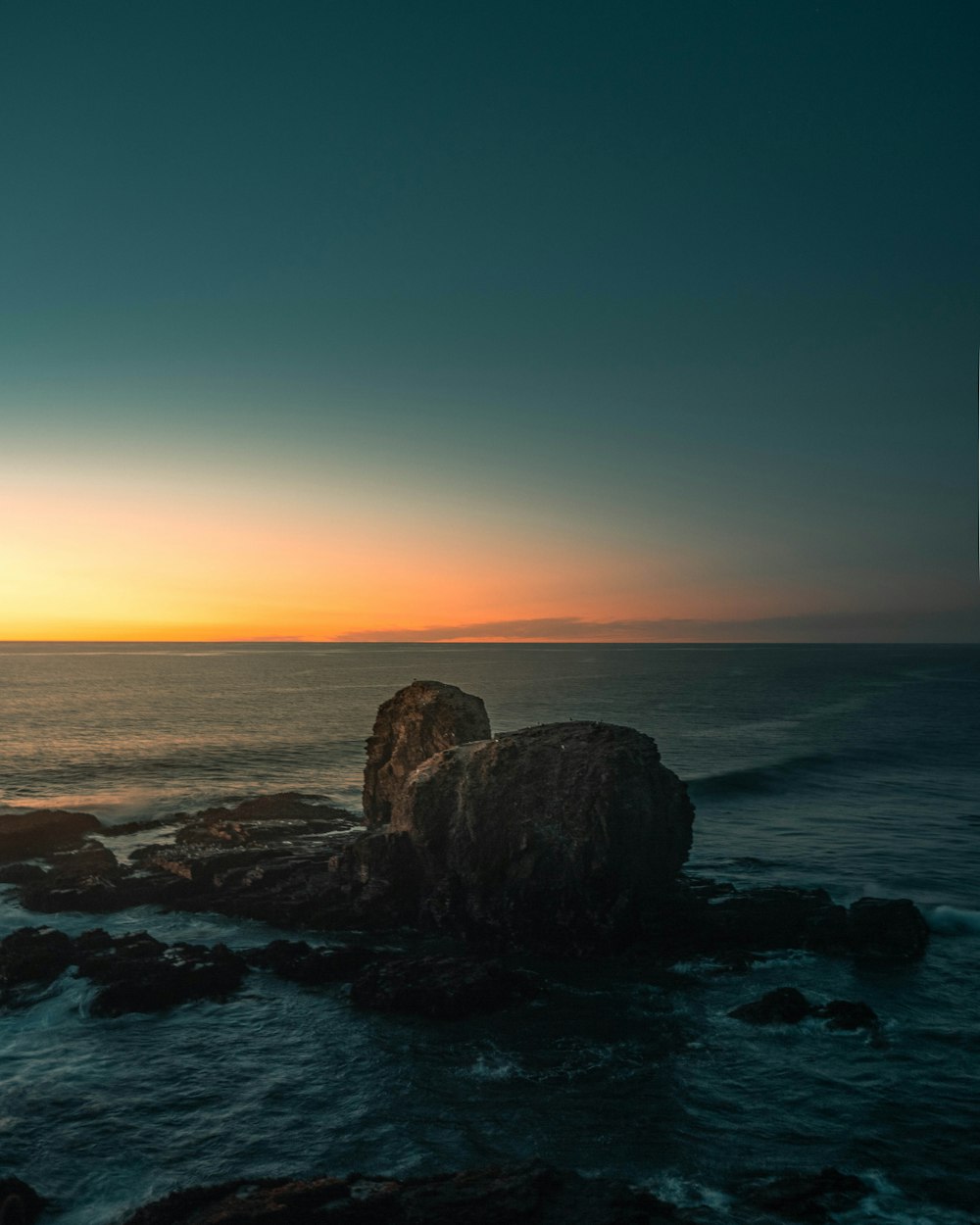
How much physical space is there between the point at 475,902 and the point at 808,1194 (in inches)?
658

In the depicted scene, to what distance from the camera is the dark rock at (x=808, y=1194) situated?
15359 millimetres

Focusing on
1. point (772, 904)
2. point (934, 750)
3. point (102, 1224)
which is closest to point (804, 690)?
point (934, 750)

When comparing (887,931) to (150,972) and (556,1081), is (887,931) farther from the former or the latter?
(150,972)

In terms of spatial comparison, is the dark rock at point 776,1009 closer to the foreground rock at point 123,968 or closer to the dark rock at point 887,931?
the dark rock at point 887,931

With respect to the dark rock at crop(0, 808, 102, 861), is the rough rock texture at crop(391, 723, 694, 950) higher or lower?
higher

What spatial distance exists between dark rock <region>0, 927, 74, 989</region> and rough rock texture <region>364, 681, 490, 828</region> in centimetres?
1699

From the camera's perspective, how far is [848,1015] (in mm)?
23109

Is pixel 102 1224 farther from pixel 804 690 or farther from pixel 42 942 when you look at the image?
pixel 804 690

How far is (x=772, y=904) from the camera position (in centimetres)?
3219

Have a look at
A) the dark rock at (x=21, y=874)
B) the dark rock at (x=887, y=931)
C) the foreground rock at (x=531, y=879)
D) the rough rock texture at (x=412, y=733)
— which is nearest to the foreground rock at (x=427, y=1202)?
the foreground rock at (x=531, y=879)

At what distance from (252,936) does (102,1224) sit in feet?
51.7

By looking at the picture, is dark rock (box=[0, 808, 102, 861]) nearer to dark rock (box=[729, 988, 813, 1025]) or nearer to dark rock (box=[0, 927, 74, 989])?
dark rock (box=[0, 927, 74, 989])

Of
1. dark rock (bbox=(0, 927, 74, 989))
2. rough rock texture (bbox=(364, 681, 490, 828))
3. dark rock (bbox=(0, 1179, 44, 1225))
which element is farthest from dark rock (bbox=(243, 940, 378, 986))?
rough rock texture (bbox=(364, 681, 490, 828))

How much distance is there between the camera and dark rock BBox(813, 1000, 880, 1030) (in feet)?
74.9
